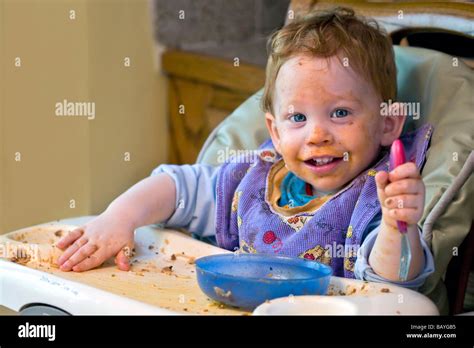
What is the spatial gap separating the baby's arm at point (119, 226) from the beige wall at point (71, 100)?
0.63 metres

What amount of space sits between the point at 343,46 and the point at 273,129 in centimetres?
16

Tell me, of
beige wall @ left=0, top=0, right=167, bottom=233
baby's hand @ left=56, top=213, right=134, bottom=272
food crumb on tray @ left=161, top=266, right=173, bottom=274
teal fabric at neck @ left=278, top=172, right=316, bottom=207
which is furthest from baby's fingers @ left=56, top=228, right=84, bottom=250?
beige wall @ left=0, top=0, right=167, bottom=233

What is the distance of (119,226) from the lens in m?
1.16

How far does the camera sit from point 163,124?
2.13 meters

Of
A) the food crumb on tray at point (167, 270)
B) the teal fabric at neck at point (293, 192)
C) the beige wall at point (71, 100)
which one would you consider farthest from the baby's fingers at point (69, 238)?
the beige wall at point (71, 100)

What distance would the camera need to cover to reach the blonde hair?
1139 mm

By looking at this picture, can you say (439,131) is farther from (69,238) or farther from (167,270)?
(69,238)

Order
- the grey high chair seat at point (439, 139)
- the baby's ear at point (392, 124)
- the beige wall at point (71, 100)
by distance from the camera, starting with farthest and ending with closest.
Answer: the beige wall at point (71, 100) → the baby's ear at point (392, 124) → the grey high chair seat at point (439, 139)

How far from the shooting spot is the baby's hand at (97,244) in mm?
1100

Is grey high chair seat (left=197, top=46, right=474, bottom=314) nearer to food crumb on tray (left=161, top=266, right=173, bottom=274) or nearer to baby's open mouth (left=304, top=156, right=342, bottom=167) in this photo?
baby's open mouth (left=304, top=156, right=342, bottom=167)

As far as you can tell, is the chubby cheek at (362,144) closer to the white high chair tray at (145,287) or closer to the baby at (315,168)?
the baby at (315,168)

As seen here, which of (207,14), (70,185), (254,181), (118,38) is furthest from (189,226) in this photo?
(207,14)

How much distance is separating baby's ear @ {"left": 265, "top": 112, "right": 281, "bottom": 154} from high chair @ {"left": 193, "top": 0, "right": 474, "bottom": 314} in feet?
0.32
